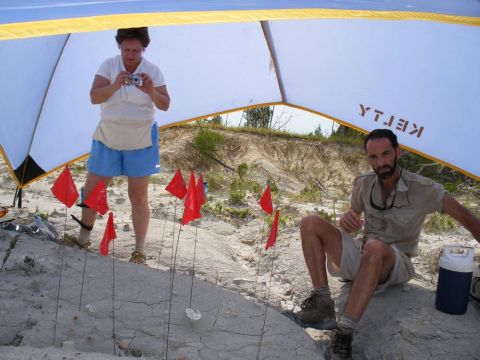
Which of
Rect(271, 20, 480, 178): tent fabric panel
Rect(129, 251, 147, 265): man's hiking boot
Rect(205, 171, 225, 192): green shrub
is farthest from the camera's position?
Rect(205, 171, 225, 192): green shrub

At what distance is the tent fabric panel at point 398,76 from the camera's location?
3338mm

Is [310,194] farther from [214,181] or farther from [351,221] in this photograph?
[351,221]

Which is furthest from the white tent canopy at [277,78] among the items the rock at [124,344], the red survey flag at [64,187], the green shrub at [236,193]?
the rock at [124,344]

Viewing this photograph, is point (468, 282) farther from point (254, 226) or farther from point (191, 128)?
point (191, 128)

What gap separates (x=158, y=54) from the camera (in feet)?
13.3

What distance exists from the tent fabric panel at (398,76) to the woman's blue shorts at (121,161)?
142cm

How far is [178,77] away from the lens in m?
4.20

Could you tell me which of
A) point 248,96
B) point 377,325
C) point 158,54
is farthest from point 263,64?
point 377,325

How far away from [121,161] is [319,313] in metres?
1.37

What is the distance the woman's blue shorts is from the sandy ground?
49cm

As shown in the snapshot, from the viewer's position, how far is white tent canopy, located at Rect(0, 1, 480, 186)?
3.45 metres

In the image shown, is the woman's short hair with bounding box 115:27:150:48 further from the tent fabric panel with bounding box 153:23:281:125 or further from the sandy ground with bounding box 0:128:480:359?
the sandy ground with bounding box 0:128:480:359

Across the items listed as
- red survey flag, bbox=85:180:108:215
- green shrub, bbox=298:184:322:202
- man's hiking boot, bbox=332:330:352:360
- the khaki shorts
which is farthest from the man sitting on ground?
green shrub, bbox=298:184:322:202

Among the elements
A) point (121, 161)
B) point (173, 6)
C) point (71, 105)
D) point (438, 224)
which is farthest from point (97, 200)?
point (438, 224)
